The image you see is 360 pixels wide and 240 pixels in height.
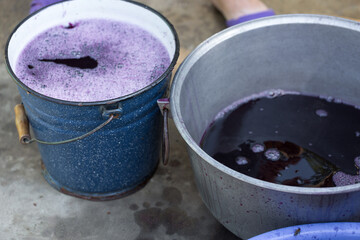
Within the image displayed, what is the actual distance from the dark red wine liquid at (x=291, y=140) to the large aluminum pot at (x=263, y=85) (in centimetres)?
7

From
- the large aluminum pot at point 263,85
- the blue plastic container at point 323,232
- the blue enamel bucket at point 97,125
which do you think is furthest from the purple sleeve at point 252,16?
the blue plastic container at point 323,232

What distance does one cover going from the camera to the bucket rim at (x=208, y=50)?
1.51 metres

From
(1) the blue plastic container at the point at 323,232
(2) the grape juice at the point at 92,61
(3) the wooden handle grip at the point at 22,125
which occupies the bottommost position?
(3) the wooden handle grip at the point at 22,125

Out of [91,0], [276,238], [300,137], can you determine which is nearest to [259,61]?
[300,137]

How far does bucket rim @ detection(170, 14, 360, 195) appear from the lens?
1508mm

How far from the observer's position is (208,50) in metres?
2.03

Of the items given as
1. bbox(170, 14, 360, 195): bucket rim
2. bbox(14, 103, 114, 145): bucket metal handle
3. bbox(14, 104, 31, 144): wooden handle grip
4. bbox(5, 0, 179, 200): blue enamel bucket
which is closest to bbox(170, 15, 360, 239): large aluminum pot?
bbox(170, 14, 360, 195): bucket rim

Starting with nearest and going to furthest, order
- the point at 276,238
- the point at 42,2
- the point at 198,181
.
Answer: the point at 276,238 < the point at 198,181 < the point at 42,2

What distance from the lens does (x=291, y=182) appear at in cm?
197

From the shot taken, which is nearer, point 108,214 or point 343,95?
point 108,214

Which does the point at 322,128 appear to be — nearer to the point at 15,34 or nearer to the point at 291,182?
the point at 291,182

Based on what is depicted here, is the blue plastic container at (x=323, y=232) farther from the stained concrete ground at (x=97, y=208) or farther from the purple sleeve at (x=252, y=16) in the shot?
the purple sleeve at (x=252, y=16)

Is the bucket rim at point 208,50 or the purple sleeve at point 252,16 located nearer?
the bucket rim at point 208,50

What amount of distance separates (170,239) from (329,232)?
73cm
